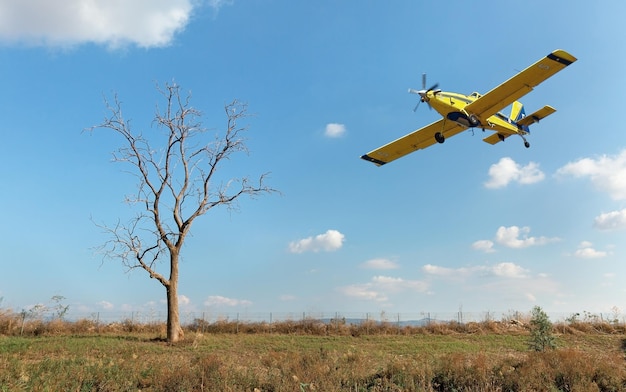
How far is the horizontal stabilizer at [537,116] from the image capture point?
2702 cm

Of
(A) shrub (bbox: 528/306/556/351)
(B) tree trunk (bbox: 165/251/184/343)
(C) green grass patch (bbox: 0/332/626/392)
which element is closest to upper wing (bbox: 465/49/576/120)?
(A) shrub (bbox: 528/306/556/351)

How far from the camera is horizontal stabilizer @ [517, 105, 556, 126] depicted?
2702 cm

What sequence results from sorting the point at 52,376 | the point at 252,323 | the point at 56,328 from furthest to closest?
the point at 252,323
the point at 56,328
the point at 52,376

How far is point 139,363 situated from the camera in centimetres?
1089

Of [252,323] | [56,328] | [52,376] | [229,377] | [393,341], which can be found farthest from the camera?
[252,323]

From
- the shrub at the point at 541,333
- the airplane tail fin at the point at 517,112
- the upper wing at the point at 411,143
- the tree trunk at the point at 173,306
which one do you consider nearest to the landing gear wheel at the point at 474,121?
the upper wing at the point at 411,143

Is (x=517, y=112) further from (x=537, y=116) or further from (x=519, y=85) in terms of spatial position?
(x=519, y=85)

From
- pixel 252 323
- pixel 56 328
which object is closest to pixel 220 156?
pixel 252 323

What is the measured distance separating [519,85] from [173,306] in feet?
70.7

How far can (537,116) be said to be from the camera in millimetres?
27266

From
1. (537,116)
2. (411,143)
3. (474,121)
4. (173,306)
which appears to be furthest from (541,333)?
(173,306)

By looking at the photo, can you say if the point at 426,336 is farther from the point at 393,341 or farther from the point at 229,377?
the point at 229,377

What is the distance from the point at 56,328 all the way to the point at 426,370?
26.3m

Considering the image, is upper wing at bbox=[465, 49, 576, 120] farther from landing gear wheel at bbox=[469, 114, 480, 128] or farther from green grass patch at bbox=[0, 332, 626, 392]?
green grass patch at bbox=[0, 332, 626, 392]
